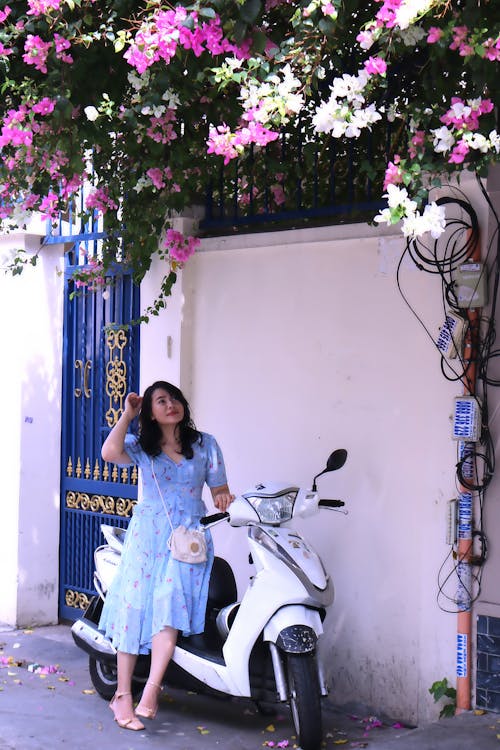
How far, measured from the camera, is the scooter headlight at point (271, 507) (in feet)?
17.5

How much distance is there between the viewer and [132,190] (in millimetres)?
6402

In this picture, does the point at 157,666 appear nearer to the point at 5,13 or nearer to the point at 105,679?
the point at 105,679

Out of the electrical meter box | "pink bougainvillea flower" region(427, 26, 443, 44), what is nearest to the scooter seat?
the electrical meter box

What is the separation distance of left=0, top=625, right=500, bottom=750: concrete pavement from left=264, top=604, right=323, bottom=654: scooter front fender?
592 millimetres

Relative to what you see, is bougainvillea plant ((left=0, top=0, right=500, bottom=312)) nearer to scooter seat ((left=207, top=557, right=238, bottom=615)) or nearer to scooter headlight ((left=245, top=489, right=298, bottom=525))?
scooter headlight ((left=245, top=489, right=298, bottom=525))

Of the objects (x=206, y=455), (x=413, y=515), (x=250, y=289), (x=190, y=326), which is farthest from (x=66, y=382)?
(x=413, y=515)

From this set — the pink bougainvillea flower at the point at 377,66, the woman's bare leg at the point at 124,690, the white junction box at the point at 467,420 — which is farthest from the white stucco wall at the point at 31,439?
the pink bougainvillea flower at the point at 377,66

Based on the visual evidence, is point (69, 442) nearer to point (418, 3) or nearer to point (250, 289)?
point (250, 289)

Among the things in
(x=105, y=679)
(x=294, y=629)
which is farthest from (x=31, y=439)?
(x=294, y=629)

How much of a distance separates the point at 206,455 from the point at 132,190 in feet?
5.39

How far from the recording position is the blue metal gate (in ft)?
24.7

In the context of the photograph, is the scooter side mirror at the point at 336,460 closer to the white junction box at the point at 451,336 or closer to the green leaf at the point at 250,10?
the white junction box at the point at 451,336

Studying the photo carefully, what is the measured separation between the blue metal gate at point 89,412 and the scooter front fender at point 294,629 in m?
2.39

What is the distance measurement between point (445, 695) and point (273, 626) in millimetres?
967
